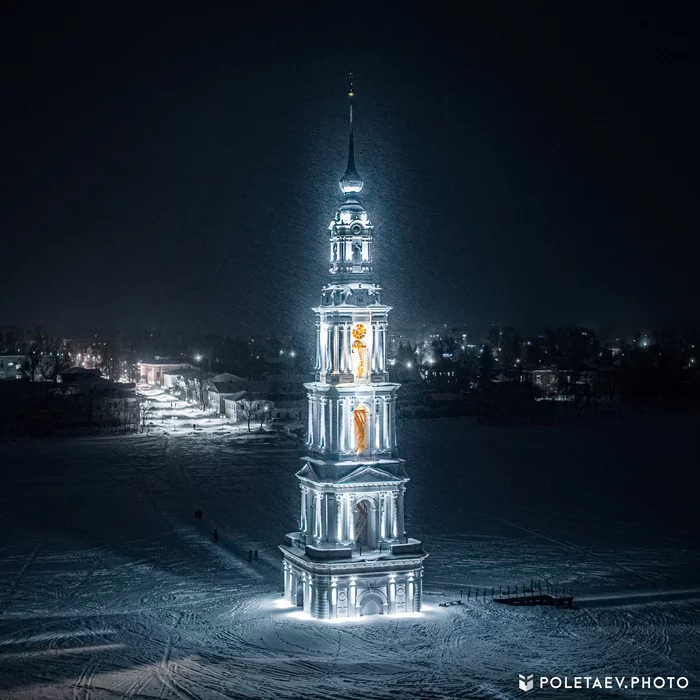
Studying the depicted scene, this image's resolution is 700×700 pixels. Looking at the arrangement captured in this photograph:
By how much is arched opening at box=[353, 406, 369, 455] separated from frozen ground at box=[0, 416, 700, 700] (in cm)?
380

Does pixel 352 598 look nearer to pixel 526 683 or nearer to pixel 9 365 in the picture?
pixel 526 683

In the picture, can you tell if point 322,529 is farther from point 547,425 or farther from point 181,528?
point 547,425

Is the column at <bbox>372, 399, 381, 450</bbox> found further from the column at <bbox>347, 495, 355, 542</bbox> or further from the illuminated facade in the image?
the column at <bbox>347, 495, 355, 542</bbox>

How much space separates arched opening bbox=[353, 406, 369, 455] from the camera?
28188 millimetres

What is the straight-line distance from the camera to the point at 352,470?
27.6 m

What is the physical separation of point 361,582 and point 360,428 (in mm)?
3365

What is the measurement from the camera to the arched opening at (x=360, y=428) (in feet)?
92.5

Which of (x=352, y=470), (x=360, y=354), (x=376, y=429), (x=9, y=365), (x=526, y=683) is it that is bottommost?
(x=526, y=683)

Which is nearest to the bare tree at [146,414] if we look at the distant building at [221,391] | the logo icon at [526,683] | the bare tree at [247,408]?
the distant building at [221,391]

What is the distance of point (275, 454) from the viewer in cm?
5653

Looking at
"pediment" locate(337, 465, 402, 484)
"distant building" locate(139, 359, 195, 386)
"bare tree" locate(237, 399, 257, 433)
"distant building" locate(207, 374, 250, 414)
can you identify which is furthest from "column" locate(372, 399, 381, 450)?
"distant building" locate(139, 359, 195, 386)

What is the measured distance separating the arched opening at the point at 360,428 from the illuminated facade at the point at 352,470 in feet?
0.07

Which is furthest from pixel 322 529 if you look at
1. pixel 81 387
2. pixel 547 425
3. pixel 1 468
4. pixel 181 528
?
pixel 81 387

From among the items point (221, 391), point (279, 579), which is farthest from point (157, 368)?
point (279, 579)
